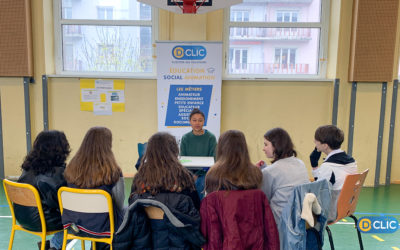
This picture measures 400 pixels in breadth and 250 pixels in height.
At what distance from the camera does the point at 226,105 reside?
4.56 metres

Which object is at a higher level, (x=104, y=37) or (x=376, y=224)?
(x=104, y=37)

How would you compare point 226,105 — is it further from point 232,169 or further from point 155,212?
point 155,212

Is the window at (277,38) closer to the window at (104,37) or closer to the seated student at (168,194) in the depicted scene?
the window at (104,37)

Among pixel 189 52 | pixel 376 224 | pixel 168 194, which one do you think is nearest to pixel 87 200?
pixel 168 194

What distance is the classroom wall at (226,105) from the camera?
4.40m

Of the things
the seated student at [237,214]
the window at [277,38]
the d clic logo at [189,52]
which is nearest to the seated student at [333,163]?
the seated student at [237,214]

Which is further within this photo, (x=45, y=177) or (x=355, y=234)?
(x=355, y=234)

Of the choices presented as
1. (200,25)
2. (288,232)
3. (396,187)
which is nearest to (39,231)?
(288,232)

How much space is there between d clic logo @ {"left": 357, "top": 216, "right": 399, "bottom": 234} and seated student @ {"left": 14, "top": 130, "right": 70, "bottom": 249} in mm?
2165

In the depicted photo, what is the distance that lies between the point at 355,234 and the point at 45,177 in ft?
9.20

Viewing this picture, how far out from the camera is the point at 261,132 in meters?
4.64

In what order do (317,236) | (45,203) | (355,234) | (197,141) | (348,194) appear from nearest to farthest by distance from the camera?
(317,236) → (45,203) → (348,194) → (355,234) → (197,141)

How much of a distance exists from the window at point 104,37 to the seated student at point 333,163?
3.06 meters

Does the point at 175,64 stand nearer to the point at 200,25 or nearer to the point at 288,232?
the point at 200,25
